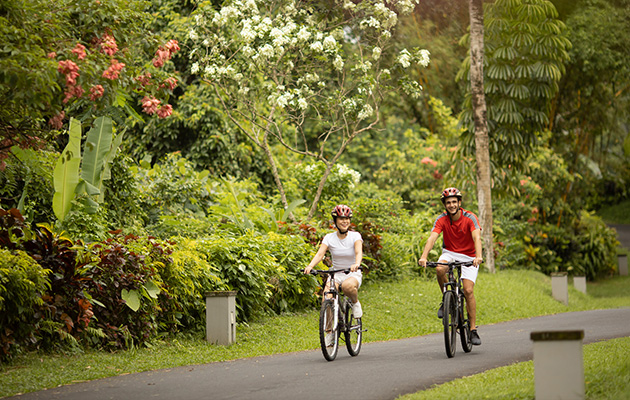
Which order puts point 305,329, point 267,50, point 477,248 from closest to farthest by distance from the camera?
1. point 477,248
2. point 305,329
3. point 267,50

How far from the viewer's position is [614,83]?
27.5m

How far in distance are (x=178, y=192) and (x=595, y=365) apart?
34.5ft

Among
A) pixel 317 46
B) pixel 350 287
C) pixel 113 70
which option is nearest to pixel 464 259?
pixel 350 287

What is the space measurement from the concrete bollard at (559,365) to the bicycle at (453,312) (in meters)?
3.31

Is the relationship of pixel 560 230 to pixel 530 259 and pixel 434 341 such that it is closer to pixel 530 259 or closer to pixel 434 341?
pixel 530 259

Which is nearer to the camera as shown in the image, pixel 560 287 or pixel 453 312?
pixel 453 312

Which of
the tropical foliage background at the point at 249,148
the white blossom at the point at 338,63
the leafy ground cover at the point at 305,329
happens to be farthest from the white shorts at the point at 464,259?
the white blossom at the point at 338,63

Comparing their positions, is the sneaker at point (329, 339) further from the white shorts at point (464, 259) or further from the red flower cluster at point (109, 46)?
the red flower cluster at point (109, 46)

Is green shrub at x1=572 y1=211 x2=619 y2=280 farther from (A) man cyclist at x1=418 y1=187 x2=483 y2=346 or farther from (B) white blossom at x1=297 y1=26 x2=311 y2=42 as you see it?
(A) man cyclist at x1=418 y1=187 x2=483 y2=346

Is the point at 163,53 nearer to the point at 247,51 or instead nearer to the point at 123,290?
the point at 123,290

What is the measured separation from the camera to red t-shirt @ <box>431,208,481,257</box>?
975 centimetres

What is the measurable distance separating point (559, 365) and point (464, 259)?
14.2 ft

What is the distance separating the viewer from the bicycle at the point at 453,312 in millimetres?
9023

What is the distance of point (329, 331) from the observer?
29.9ft
